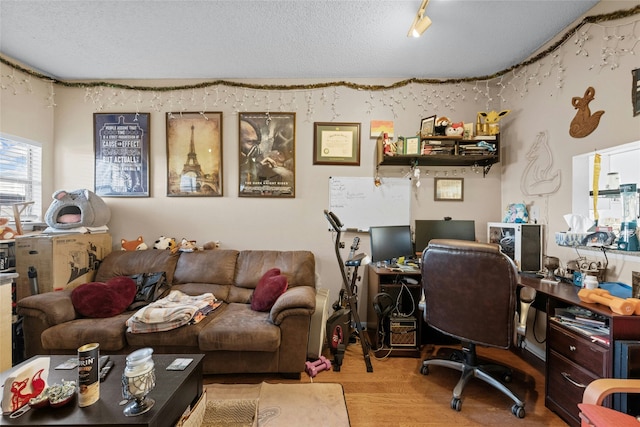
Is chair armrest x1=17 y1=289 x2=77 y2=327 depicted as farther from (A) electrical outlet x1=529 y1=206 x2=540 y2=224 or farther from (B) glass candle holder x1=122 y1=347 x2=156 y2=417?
(A) electrical outlet x1=529 y1=206 x2=540 y2=224

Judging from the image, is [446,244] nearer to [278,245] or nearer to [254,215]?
[278,245]

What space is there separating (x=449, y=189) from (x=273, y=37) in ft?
7.91

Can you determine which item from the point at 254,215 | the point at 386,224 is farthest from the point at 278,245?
the point at 386,224

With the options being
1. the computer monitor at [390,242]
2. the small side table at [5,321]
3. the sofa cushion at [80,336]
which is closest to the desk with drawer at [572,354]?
the computer monitor at [390,242]

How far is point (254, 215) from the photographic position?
9.82 feet

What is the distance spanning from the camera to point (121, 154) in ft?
9.73

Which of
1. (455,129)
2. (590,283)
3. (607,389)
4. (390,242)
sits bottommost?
(607,389)

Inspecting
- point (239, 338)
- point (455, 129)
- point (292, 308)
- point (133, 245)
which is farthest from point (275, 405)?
point (455, 129)

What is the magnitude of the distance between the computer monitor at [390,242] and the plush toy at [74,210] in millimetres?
2877

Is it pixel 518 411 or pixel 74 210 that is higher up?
pixel 74 210

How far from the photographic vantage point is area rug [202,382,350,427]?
147 cm

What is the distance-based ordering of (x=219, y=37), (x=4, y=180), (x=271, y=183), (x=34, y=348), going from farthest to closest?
(x=271, y=183) → (x=4, y=180) → (x=219, y=37) → (x=34, y=348)

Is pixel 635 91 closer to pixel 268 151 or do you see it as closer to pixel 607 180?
pixel 607 180

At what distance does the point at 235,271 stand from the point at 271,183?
3.41 ft
